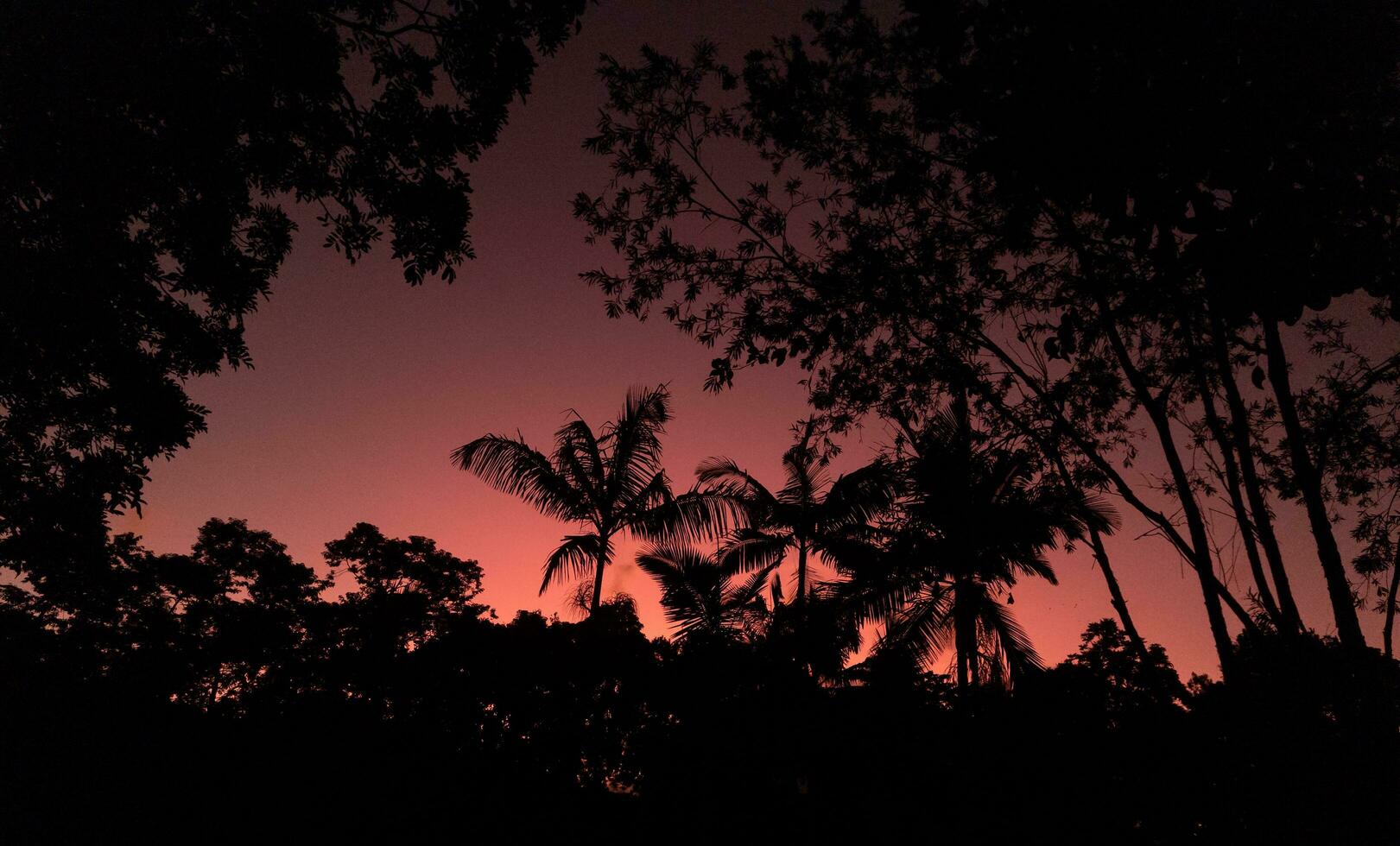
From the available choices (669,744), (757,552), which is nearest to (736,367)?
(669,744)

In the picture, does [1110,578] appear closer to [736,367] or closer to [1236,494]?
[1236,494]

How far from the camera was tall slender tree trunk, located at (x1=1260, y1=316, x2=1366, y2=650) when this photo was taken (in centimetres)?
605

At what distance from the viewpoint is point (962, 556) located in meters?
12.4

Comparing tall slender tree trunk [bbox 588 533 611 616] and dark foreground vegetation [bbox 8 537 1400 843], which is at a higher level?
tall slender tree trunk [bbox 588 533 611 616]

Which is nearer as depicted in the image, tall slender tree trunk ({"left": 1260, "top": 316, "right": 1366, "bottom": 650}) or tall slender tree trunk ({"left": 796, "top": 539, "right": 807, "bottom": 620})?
tall slender tree trunk ({"left": 1260, "top": 316, "right": 1366, "bottom": 650})

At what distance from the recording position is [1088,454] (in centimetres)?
842

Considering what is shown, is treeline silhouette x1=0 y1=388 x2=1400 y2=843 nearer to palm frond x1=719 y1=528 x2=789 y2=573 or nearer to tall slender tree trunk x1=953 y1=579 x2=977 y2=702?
tall slender tree trunk x1=953 y1=579 x2=977 y2=702

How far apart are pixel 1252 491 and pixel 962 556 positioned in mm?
5889

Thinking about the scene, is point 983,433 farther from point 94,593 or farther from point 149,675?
point 94,593

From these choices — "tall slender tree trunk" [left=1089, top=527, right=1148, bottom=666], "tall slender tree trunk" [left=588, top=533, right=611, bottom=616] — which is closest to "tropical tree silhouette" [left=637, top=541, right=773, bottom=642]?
"tall slender tree trunk" [left=588, top=533, right=611, bottom=616]

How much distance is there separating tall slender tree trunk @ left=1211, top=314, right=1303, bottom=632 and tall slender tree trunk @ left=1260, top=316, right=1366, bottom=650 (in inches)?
20.5

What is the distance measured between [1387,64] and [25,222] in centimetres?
989

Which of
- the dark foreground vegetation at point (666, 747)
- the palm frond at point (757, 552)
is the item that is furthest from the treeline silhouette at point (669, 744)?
the palm frond at point (757, 552)

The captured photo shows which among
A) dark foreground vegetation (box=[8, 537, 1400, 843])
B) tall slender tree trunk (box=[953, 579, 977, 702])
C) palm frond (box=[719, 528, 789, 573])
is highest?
palm frond (box=[719, 528, 789, 573])
